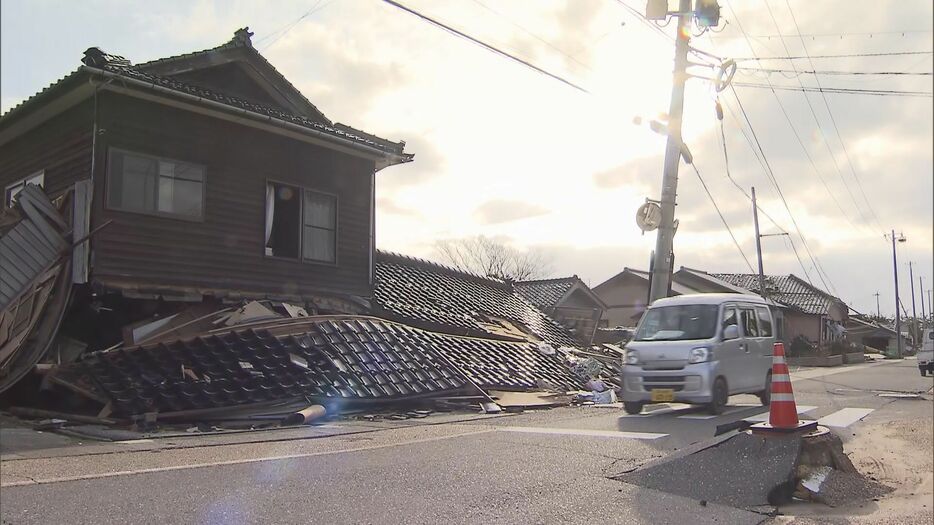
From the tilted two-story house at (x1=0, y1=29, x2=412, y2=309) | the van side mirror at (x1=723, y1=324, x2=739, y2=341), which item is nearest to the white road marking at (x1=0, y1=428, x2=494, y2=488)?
the van side mirror at (x1=723, y1=324, x2=739, y2=341)

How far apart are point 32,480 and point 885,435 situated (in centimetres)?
797

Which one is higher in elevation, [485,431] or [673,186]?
[673,186]

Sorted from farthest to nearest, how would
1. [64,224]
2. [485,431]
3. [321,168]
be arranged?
[321,168]
[64,224]
[485,431]

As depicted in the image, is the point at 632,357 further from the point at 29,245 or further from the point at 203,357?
the point at 29,245

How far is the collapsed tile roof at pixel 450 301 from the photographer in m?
15.4

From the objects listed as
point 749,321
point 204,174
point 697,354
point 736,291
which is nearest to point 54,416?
point 204,174

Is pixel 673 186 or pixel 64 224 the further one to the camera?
pixel 673 186

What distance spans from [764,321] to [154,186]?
1076cm

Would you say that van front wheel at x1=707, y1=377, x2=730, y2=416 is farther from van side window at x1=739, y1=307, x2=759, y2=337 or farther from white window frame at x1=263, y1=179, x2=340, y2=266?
white window frame at x1=263, y1=179, x2=340, y2=266

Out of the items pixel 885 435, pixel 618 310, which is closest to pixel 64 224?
pixel 885 435

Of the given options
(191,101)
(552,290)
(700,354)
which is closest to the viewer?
(700,354)

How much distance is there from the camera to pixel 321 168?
47.1 ft

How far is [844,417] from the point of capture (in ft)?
30.1

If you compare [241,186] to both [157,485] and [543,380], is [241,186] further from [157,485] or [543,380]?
[157,485]
